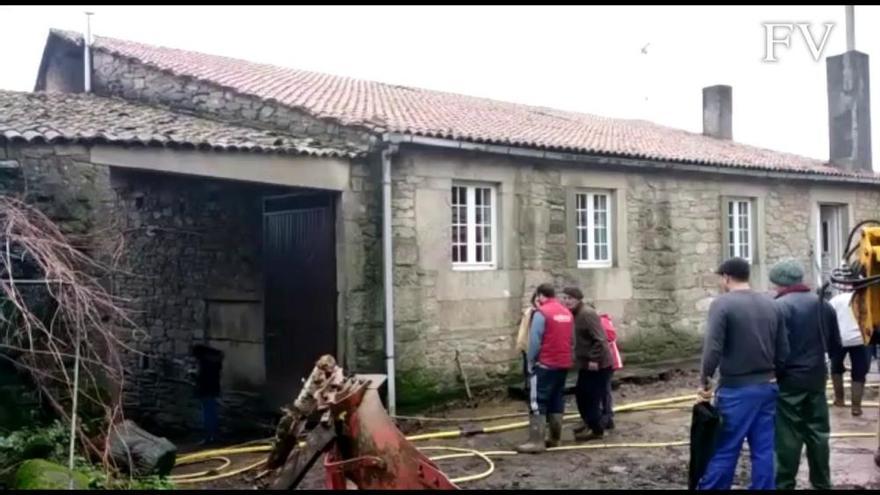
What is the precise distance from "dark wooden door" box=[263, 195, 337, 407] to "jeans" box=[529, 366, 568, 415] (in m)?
2.91

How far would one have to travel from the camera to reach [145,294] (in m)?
13.0

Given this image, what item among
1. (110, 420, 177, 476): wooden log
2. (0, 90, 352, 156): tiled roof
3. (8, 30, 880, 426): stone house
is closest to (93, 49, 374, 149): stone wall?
(8, 30, 880, 426): stone house

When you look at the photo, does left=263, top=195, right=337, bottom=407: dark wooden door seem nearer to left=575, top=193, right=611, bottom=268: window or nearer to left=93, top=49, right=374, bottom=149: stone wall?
left=93, top=49, right=374, bottom=149: stone wall

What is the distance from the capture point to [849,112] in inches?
754

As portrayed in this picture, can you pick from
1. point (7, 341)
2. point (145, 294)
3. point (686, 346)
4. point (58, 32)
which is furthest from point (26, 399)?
point (686, 346)

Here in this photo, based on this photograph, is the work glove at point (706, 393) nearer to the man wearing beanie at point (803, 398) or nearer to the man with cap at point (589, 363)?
the man wearing beanie at point (803, 398)

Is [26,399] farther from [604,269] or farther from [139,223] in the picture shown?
[604,269]

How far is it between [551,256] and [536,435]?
13.6ft

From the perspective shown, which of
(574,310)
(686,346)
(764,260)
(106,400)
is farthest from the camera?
(764,260)

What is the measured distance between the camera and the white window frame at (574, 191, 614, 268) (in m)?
12.6

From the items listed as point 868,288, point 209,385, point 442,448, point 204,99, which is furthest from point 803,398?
point 204,99

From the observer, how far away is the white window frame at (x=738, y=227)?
14867 millimetres

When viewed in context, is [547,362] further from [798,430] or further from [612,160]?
[612,160]

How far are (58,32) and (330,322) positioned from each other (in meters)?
7.83
